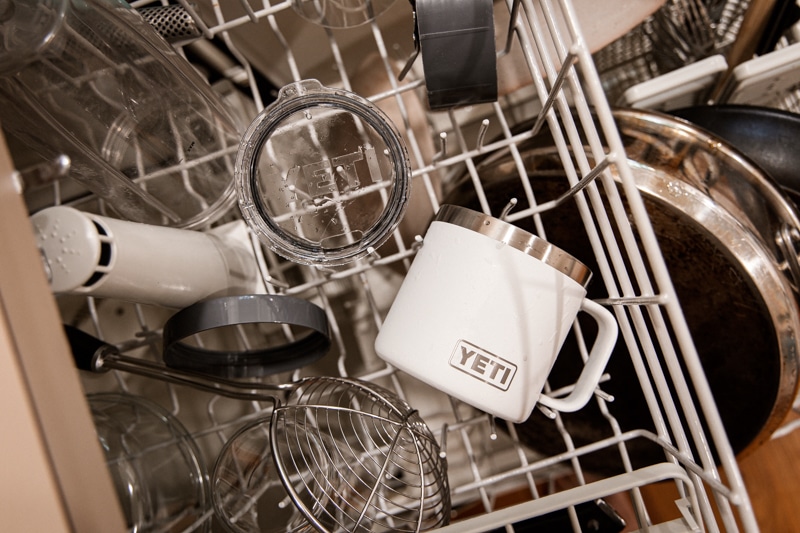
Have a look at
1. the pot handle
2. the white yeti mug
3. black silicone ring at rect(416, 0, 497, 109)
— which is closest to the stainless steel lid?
the white yeti mug

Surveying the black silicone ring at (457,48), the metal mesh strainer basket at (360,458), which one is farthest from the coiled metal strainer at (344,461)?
the black silicone ring at (457,48)

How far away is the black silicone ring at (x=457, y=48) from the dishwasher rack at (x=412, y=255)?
0.04 meters

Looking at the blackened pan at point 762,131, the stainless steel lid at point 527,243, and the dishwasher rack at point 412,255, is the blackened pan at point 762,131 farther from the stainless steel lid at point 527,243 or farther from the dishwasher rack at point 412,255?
the stainless steel lid at point 527,243

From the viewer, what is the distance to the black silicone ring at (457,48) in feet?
1.32

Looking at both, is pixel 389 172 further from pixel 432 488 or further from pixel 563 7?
pixel 432 488

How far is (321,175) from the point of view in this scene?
0.46 m

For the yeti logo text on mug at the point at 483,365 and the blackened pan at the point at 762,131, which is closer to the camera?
the yeti logo text on mug at the point at 483,365

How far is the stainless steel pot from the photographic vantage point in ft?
1.49

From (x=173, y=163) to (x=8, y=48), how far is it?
155 mm

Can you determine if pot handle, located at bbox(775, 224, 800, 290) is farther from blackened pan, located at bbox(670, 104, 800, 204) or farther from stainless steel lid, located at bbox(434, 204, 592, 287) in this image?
stainless steel lid, located at bbox(434, 204, 592, 287)

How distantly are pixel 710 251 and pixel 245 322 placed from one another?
1.33 ft

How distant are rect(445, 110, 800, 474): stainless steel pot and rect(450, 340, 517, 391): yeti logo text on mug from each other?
0.57ft

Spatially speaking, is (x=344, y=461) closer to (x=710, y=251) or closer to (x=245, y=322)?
(x=245, y=322)

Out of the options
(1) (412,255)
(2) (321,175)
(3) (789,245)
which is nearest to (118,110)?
(2) (321,175)
